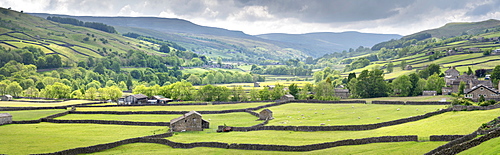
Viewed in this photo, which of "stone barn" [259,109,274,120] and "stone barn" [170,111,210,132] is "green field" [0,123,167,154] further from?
"stone barn" [259,109,274,120]

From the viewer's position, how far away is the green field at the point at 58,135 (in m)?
54.8

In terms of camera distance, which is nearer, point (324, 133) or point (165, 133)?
point (324, 133)

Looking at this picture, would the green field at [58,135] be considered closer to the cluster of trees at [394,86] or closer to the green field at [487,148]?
the green field at [487,148]

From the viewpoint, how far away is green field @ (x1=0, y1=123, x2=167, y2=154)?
180 ft

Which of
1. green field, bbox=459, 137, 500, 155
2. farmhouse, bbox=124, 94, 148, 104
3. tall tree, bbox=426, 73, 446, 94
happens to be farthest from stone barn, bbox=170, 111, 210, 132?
tall tree, bbox=426, 73, 446, 94

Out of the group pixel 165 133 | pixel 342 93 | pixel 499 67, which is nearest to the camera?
pixel 165 133

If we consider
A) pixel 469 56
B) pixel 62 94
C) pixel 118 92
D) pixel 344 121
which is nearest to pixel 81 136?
pixel 344 121

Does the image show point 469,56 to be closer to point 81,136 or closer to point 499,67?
point 499,67

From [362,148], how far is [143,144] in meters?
27.5

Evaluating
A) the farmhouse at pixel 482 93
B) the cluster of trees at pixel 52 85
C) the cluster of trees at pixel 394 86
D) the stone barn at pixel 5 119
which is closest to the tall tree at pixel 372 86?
the cluster of trees at pixel 394 86

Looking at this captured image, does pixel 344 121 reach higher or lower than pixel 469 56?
lower

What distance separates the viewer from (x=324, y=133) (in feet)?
179

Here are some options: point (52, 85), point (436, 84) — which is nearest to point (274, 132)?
point (436, 84)

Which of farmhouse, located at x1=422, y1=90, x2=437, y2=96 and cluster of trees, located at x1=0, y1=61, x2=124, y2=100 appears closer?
farmhouse, located at x1=422, y1=90, x2=437, y2=96
